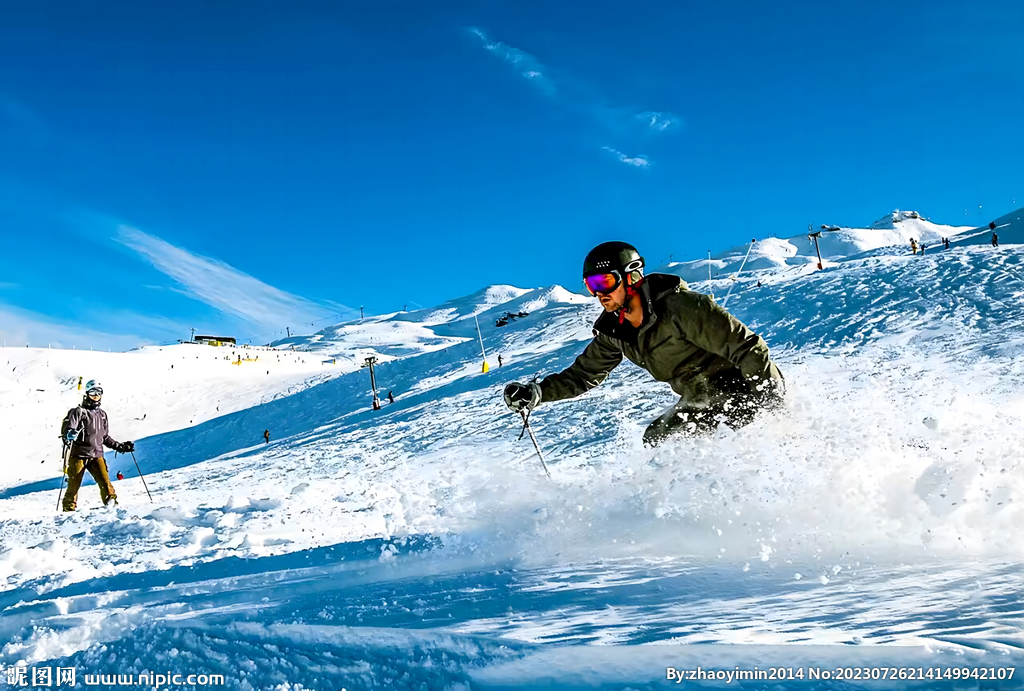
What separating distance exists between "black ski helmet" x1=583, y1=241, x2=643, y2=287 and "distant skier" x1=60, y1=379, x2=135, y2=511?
24.7ft

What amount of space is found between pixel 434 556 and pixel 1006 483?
3.17 metres

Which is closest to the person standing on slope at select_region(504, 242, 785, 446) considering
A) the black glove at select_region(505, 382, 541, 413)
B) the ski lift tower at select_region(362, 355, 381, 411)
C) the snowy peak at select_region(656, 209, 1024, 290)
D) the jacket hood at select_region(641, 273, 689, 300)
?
the jacket hood at select_region(641, 273, 689, 300)

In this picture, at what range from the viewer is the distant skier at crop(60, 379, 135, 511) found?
8.70 meters

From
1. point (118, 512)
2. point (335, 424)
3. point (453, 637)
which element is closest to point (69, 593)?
point (453, 637)

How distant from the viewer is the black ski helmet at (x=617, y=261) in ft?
14.5

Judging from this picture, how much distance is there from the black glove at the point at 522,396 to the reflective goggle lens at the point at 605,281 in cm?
110

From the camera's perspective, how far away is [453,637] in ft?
8.28

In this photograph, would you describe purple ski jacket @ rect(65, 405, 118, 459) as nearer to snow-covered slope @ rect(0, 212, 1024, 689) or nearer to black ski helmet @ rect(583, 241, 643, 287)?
snow-covered slope @ rect(0, 212, 1024, 689)

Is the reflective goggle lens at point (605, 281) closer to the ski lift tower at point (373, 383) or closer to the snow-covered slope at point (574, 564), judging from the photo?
the snow-covered slope at point (574, 564)

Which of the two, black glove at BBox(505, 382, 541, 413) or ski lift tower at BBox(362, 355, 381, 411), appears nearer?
black glove at BBox(505, 382, 541, 413)

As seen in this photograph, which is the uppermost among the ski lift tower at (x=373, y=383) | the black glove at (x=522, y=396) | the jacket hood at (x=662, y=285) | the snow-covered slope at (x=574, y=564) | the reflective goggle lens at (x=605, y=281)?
the ski lift tower at (x=373, y=383)

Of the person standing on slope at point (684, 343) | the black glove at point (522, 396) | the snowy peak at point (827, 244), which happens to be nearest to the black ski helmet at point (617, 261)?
the person standing on slope at point (684, 343)

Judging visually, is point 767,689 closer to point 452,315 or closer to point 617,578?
point 617,578

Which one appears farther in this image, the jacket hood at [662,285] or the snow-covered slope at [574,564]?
the jacket hood at [662,285]
